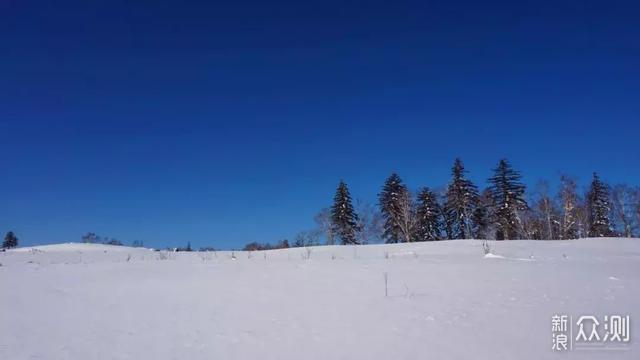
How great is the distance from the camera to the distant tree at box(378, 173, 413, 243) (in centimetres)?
4797

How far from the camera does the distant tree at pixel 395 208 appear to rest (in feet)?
157

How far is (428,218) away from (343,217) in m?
9.56

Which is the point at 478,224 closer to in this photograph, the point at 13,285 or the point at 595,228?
the point at 595,228

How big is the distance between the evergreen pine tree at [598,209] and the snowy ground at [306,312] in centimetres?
4470

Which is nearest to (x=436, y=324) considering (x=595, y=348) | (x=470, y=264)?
(x=595, y=348)

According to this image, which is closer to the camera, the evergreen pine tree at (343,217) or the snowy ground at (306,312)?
the snowy ground at (306,312)

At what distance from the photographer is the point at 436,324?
486 cm

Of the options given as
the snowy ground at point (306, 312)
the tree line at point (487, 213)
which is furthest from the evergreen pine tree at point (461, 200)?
the snowy ground at point (306, 312)

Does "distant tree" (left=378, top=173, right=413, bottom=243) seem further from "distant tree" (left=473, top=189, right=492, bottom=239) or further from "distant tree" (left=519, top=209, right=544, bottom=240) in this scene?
"distant tree" (left=519, top=209, right=544, bottom=240)

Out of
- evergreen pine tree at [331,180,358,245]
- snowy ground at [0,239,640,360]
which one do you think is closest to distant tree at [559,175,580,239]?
evergreen pine tree at [331,180,358,245]

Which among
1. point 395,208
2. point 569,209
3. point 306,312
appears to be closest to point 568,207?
point 569,209

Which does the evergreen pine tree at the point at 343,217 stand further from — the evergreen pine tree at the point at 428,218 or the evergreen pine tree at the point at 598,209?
the evergreen pine tree at the point at 598,209

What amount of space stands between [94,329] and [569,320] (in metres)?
5.16

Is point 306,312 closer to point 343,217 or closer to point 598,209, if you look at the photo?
point 343,217
